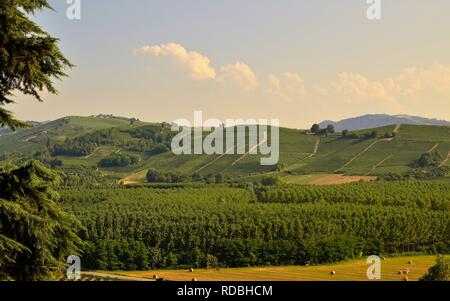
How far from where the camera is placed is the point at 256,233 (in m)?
126

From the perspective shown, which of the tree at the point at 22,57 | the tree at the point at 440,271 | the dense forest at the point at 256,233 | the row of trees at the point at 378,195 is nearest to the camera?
the tree at the point at 22,57

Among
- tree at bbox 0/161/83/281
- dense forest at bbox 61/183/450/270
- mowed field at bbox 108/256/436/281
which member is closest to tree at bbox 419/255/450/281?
mowed field at bbox 108/256/436/281

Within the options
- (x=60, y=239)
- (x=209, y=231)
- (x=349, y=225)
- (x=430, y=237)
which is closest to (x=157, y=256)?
(x=209, y=231)

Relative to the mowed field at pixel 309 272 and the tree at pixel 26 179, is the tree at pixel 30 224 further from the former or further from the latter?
the mowed field at pixel 309 272

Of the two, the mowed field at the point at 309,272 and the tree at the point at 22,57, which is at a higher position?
the tree at the point at 22,57

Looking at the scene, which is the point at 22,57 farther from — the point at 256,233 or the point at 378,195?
the point at 378,195

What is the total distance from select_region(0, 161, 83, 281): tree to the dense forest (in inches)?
3932

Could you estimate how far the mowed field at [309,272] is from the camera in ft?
311

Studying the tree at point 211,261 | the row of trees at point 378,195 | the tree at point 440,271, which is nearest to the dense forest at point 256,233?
the tree at point 211,261

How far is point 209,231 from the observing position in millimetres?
126688

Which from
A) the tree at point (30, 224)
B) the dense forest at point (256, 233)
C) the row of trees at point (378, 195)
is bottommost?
the dense forest at point (256, 233)

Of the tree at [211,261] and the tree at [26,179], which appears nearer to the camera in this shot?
the tree at [26,179]

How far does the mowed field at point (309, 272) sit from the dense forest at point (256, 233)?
18.7 ft
